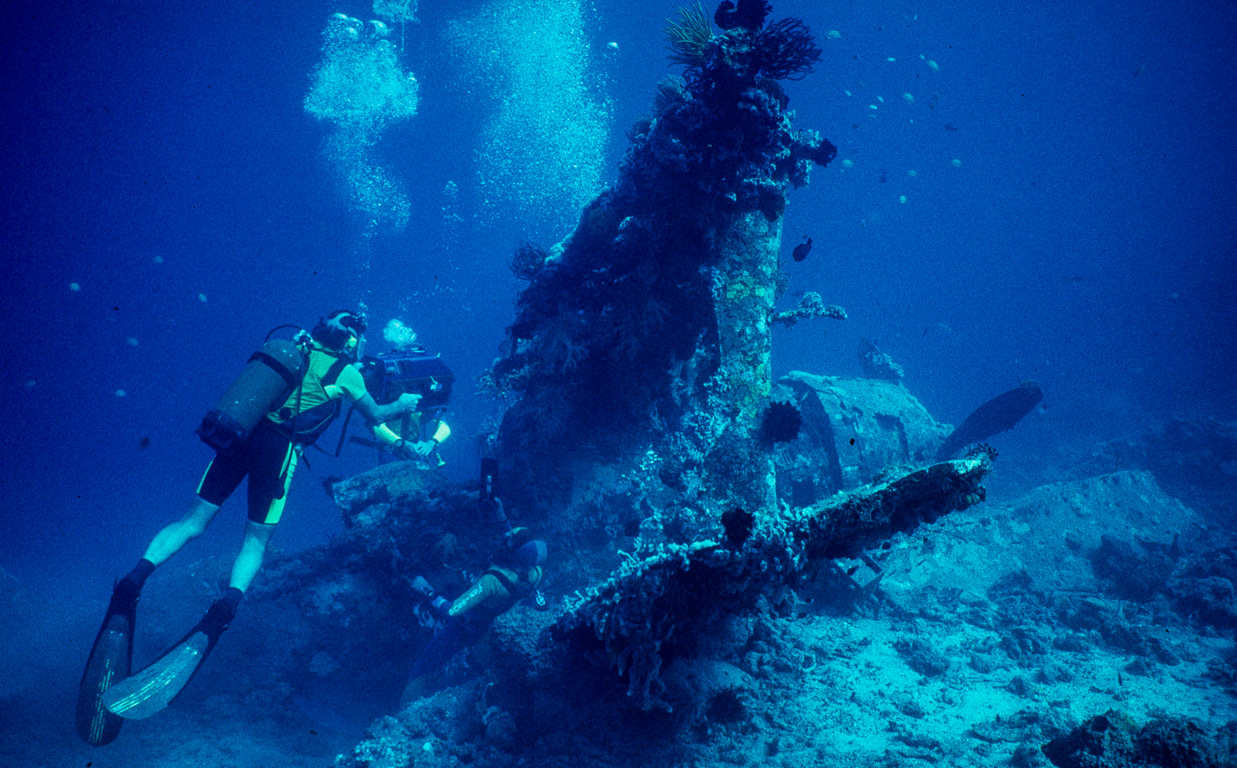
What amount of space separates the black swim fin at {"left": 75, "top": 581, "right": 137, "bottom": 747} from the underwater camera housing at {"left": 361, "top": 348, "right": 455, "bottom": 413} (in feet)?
11.6

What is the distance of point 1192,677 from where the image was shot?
17.4 ft

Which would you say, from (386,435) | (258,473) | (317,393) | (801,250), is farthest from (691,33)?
(258,473)

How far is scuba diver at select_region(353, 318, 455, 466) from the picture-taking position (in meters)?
7.35

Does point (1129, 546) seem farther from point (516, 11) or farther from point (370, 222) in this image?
point (370, 222)

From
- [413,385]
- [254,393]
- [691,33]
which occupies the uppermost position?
[691,33]

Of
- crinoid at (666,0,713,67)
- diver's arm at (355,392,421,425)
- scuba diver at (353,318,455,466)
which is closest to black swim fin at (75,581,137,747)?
diver's arm at (355,392,421,425)

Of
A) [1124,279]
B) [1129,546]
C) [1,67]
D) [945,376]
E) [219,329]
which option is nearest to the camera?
[1129,546]

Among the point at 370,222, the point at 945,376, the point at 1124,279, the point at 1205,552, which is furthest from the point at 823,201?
the point at 1205,552

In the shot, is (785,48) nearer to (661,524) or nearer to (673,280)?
(673,280)

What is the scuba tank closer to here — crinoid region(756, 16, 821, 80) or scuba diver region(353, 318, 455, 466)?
scuba diver region(353, 318, 455, 466)

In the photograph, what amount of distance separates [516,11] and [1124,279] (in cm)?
13419

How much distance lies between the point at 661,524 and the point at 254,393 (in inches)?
191

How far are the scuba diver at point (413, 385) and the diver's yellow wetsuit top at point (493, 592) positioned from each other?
321 cm

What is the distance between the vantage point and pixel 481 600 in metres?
4.83
